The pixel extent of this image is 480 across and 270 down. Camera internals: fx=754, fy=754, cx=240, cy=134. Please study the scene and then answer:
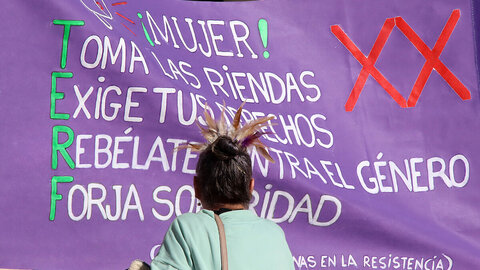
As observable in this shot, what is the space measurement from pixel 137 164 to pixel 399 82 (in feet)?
4.07

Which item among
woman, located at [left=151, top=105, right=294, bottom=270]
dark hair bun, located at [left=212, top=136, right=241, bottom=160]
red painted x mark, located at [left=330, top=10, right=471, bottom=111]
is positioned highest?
red painted x mark, located at [left=330, top=10, right=471, bottom=111]

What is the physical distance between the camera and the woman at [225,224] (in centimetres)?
200

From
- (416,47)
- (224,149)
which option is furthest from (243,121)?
(224,149)

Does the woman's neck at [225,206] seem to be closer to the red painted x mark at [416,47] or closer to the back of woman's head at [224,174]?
the back of woman's head at [224,174]

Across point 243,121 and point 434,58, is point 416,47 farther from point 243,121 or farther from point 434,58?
point 243,121

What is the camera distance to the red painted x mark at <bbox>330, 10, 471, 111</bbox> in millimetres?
3428

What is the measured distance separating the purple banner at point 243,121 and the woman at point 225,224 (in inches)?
43.8

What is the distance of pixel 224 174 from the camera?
7.00ft

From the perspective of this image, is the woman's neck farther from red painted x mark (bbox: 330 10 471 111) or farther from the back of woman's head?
red painted x mark (bbox: 330 10 471 111)

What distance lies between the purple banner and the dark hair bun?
1174 millimetres

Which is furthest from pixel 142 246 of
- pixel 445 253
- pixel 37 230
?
pixel 445 253

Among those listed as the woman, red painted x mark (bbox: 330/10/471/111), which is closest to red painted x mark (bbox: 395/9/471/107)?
red painted x mark (bbox: 330/10/471/111)

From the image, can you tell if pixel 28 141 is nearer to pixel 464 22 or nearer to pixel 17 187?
pixel 17 187

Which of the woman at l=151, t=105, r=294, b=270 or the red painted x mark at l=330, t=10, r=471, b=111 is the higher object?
the red painted x mark at l=330, t=10, r=471, b=111
